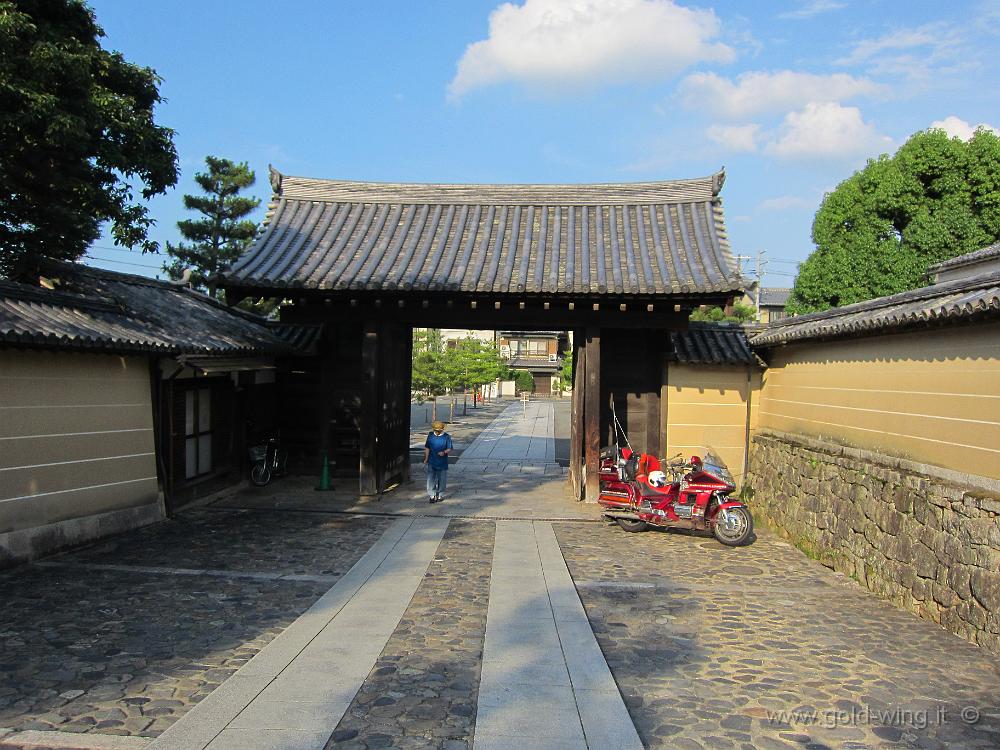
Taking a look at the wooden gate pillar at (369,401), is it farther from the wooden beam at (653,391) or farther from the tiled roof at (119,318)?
the wooden beam at (653,391)

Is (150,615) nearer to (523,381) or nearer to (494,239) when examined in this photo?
(494,239)

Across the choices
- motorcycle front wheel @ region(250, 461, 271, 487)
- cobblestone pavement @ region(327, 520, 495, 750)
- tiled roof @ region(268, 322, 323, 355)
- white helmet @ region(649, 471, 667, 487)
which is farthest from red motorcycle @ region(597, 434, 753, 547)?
motorcycle front wheel @ region(250, 461, 271, 487)

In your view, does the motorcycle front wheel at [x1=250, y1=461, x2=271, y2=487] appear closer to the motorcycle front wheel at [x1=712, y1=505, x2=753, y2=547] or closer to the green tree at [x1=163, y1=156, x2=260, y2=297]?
the motorcycle front wheel at [x1=712, y1=505, x2=753, y2=547]

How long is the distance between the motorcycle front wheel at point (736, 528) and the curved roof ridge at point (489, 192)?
24.3ft

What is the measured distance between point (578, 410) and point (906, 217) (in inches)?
545

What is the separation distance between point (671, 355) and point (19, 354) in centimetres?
1040

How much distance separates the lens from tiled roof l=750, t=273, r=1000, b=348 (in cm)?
641

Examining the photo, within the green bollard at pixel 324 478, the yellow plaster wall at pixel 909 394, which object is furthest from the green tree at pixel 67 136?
the yellow plaster wall at pixel 909 394

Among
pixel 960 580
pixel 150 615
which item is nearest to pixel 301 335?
pixel 150 615

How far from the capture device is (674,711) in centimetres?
488

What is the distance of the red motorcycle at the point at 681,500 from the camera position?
10.2m

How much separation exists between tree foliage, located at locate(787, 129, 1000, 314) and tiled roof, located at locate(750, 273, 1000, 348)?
33.4 ft

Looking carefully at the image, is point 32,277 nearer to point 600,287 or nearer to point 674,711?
point 600,287

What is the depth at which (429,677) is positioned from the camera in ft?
17.6
